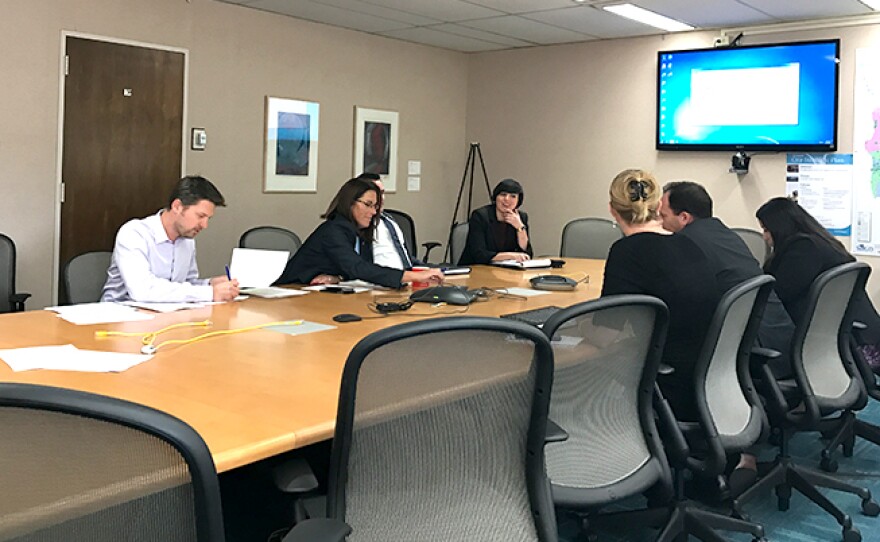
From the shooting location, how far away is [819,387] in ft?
10.7

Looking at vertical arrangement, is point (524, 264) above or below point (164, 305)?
above

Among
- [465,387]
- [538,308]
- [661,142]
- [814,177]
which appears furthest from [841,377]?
[661,142]

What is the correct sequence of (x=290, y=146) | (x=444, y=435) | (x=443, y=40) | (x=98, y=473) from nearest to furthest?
(x=98, y=473) → (x=444, y=435) → (x=290, y=146) → (x=443, y=40)

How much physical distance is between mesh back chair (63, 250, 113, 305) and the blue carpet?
84.7 inches

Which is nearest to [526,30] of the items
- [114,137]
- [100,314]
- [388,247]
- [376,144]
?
[376,144]

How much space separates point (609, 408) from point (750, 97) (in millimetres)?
4642

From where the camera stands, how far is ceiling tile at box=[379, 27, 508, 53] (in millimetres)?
6652

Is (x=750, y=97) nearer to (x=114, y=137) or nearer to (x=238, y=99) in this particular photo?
(x=238, y=99)

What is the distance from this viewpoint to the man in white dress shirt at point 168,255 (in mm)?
3238

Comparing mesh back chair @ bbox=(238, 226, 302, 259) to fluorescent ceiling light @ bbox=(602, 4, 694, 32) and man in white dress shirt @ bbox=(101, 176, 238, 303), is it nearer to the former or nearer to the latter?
man in white dress shirt @ bbox=(101, 176, 238, 303)

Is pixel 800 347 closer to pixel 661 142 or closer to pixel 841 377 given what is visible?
pixel 841 377

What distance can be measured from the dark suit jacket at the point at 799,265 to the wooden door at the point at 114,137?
150 inches

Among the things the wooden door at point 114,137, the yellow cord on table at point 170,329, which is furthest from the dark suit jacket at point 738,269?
the wooden door at point 114,137

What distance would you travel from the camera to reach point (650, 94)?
6.66 meters
